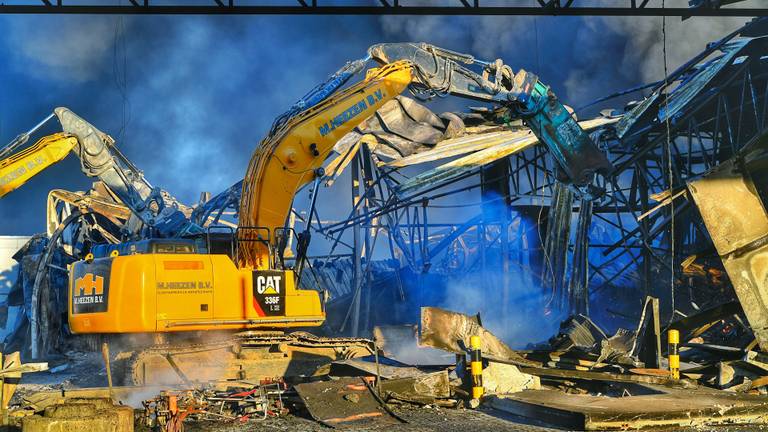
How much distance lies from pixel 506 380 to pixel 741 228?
4912 mm

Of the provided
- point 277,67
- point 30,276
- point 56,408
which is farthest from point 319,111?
point 277,67

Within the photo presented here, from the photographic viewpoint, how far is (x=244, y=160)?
43.0m

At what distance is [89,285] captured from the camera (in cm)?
1391

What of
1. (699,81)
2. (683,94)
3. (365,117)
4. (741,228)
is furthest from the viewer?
(683,94)

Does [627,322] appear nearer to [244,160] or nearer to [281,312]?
[281,312]

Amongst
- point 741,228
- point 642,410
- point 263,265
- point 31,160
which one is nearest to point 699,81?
point 741,228

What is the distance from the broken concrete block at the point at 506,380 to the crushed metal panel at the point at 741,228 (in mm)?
3861

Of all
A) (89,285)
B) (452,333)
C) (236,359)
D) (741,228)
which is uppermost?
(741,228)

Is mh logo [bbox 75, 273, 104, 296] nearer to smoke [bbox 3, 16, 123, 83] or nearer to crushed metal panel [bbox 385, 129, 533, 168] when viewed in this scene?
crushed metal panel [bbox 385, 129, 533, 168]

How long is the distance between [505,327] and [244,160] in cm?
2243

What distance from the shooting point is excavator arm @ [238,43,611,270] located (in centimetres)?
1435

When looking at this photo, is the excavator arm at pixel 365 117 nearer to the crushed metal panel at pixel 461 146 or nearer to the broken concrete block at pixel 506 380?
the broken concrete block at pixel 506 380

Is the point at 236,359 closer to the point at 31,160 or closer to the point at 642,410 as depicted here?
the point at 31,160

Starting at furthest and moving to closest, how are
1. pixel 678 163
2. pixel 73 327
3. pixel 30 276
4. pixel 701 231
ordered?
pixel 30 276
pixel 678 163
pixel 701 231
pixel 73 327
